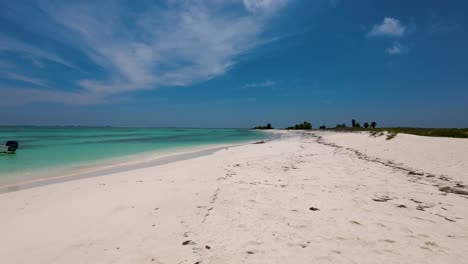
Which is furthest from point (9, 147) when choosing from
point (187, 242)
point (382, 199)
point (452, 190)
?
point (452, 190)

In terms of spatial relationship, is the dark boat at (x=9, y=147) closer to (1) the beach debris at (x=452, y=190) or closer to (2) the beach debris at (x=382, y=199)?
(2) the beach debris at (x=382, y=199)

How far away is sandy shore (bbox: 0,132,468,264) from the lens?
355cm

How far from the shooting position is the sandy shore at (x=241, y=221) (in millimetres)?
3553

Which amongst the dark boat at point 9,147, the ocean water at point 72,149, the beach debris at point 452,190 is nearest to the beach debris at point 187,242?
the beach debris at point 452,190

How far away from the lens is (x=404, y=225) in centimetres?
437

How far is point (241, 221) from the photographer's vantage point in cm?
469

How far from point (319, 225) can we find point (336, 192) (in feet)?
7.88

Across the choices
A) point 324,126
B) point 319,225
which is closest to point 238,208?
point 319,225

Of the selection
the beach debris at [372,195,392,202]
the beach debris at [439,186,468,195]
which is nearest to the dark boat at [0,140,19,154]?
the beach debris at [372,195,392,202]

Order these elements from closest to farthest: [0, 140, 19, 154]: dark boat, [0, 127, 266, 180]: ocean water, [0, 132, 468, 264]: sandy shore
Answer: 1. [0, 132, 468, 264]: sandy shore
2. [0, 127, 266, 180]: ocean water
3. [0, 140, 19, 154]: dark boat

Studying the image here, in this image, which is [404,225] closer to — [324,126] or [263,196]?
[263,196]

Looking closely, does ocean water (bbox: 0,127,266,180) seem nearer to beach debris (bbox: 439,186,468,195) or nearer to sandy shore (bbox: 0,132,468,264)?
sandy shore (bbox: 0,132,468,264)

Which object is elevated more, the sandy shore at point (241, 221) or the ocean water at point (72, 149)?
the sandy shore at point (241, 221)

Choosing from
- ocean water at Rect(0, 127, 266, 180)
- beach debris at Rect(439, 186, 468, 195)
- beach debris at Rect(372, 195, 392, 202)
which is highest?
beach debris at Rect(439, 186, 468, 195)
